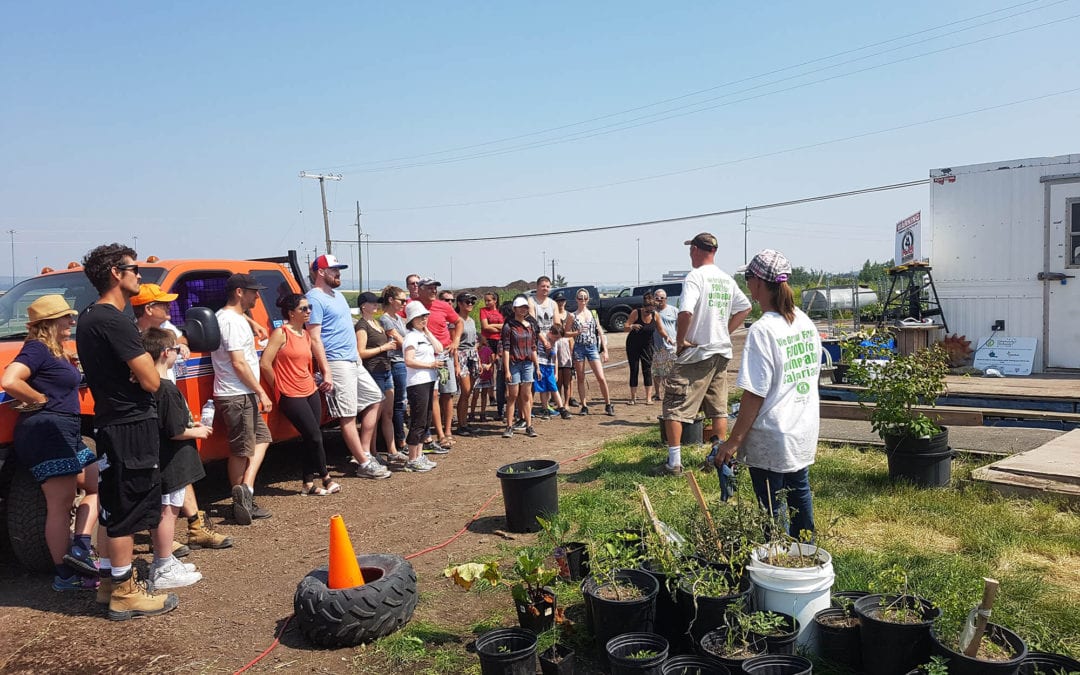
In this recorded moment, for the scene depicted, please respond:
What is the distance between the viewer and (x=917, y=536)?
4.64 metres

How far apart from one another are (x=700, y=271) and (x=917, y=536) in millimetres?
2594

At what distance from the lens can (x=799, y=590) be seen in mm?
3170

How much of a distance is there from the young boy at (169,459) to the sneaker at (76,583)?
1.52 ft

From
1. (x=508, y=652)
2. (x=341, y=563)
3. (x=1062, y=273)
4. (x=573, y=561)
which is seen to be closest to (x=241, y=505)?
(x=341, y=563)

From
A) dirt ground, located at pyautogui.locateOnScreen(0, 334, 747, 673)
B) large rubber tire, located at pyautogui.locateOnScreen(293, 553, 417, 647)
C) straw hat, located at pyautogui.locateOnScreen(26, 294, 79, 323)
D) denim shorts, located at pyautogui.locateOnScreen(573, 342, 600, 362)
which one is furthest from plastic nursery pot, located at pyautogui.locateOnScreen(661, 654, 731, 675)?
denim shorts, located at pyautogui.locateOnScreen(573, 342, 600, 362)

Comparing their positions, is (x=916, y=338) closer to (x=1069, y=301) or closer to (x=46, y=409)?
(x=1069, y=301)

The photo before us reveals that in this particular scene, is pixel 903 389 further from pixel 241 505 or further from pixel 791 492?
pixel 241 505

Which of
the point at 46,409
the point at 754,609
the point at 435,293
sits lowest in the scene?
the point at 754,609

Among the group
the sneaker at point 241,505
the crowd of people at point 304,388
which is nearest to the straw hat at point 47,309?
the crowd of people at point 304,388

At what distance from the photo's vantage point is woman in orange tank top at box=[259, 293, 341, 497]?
634 cm

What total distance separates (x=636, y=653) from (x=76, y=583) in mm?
3894

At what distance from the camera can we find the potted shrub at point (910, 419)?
547 cm

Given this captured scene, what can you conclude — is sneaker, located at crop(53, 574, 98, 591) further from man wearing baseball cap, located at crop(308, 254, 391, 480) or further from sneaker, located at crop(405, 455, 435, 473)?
sneaker, located at crop(405, 455, 435, 473)

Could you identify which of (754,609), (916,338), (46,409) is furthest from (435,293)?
(916,338)
